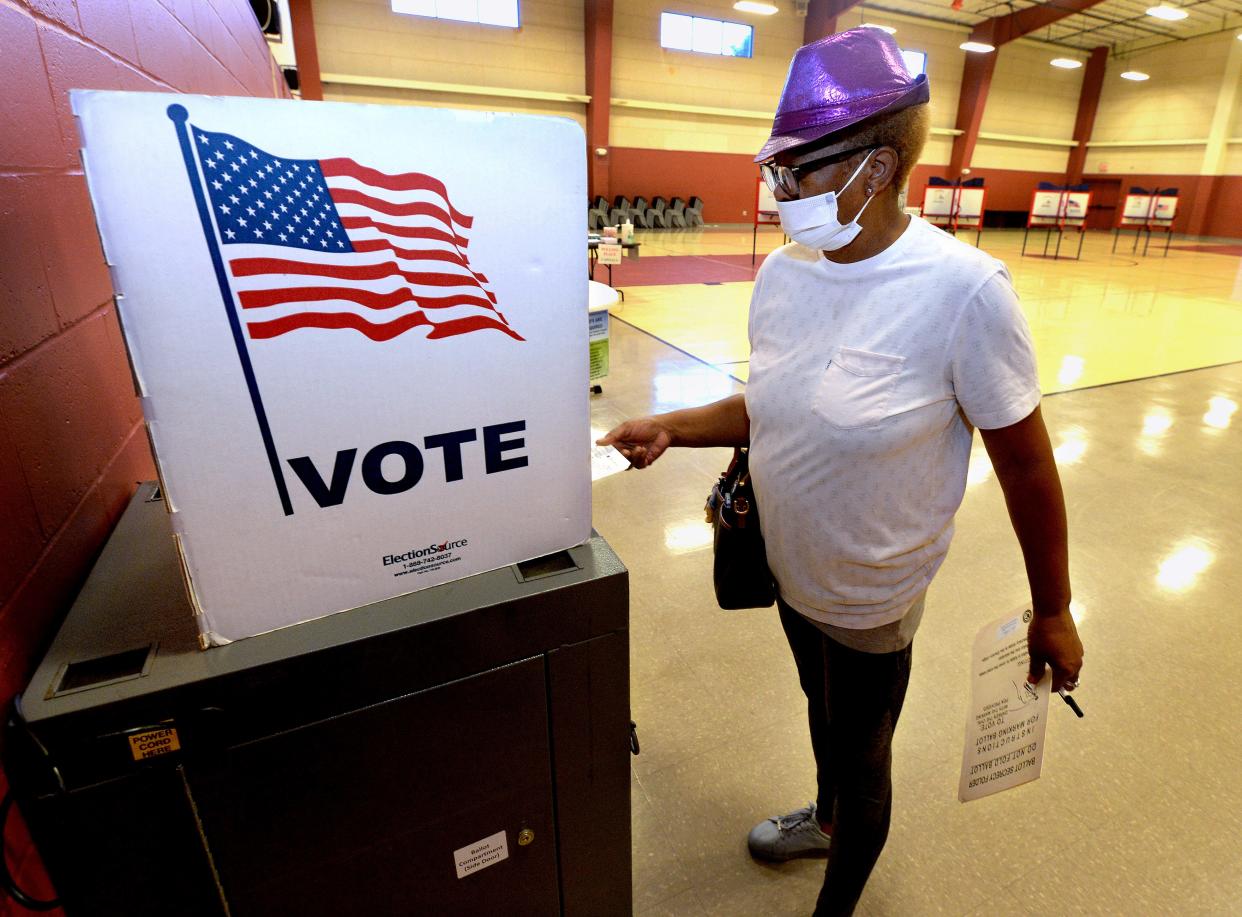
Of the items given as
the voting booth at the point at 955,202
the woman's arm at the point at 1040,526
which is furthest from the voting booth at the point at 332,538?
the voting booth at the point at 955,202

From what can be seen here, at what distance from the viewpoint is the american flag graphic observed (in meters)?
0.55

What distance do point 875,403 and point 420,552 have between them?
2.16 ft

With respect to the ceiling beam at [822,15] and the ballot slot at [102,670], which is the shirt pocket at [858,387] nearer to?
the ballot slot at [102,670]

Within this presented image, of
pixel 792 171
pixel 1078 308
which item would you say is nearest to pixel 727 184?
pixel 1078 308

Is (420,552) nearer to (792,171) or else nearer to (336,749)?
(336,749)

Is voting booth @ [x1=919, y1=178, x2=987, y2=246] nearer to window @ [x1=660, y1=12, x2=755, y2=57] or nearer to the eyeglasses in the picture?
window @ [x1=660, y1=12, x2=755, y2=57]

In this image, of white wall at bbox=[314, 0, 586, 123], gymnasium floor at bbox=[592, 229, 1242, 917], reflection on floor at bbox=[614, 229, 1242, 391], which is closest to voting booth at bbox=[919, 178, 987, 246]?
reflection on floor at bbox=[614, 229, 1242, 391]

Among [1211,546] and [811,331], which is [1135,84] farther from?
[811,331]

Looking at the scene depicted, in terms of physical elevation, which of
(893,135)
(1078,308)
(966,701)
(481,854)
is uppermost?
(893,135)

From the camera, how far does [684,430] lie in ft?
4.41

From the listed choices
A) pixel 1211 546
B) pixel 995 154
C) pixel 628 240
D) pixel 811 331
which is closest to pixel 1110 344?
pixel 1211 546

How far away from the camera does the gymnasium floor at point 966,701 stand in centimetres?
145

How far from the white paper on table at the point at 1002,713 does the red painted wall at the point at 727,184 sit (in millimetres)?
15512

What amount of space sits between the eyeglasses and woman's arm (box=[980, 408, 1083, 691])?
0.45 meters
